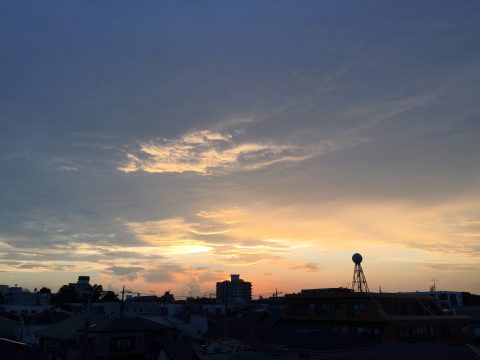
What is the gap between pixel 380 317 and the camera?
195 feet

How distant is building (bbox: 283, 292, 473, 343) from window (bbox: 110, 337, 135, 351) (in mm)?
34733

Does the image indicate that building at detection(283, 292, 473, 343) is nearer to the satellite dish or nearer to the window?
the satellite dish

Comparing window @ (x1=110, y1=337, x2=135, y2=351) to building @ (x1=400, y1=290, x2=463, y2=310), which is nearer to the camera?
window @ (x1=110, y1=337, x2=135, y2=351)

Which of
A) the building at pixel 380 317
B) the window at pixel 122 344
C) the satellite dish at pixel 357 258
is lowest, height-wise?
the window at pixel 122 344

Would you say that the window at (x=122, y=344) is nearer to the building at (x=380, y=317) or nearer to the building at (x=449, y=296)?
the building at (x=380, y=317)

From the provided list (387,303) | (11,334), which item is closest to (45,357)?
(11,334)

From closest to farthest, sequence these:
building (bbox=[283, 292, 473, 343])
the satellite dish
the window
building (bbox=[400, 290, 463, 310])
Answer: the window < building (bbox=[283, 292, 473, 343]) < the satellite dish < building (bbox=[400, 290, 463, 310])

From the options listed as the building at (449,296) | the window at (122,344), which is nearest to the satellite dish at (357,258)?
the window at (122,344)

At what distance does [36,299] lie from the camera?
139125 mm

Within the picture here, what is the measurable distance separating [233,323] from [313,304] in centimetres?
1524

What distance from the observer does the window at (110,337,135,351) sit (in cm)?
4366

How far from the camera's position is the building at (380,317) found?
197ft

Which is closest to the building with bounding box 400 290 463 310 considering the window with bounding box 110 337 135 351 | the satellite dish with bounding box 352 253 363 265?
the satellite dish with bounding box 352 253 363 265

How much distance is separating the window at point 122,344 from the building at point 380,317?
3473 cm
